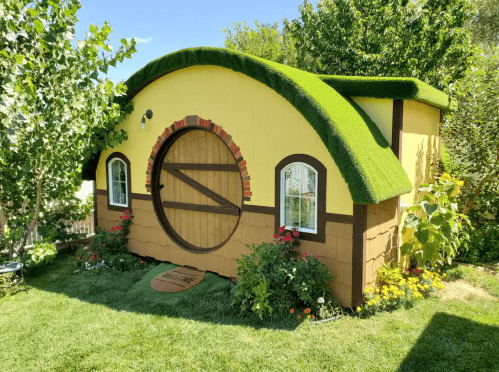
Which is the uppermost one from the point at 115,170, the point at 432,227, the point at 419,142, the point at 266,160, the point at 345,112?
the point at 345,112

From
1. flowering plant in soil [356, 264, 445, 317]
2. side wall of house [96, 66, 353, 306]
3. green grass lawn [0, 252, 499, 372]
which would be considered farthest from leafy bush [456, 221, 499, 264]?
side wall of house [96, 66, 353, 306]

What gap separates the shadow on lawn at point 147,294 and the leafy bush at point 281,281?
0.22 m

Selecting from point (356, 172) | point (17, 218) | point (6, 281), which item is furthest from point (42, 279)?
point (356, 172)

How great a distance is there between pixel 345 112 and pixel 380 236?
→ 1.89m

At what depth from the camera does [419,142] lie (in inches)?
249

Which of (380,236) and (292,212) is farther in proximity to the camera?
(292,212)

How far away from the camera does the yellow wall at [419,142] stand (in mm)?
5738

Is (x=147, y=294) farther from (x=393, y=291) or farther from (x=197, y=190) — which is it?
(x=393, y=291)

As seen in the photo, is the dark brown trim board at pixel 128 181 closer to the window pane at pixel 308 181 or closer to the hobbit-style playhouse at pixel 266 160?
the hobbit-style playhouse at pixel 266 160

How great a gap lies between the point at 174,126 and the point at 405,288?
15.9 ft

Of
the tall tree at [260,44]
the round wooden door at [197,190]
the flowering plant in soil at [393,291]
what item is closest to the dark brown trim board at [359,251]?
the flowering plant in soil at [393,291]

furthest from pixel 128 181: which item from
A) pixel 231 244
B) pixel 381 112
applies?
pixel 381 112

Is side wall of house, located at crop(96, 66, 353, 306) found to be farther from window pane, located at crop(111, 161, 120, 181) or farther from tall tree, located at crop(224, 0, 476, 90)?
tall tree, located at crop(224, 0, 476, 90)

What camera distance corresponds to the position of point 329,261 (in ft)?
16.3
